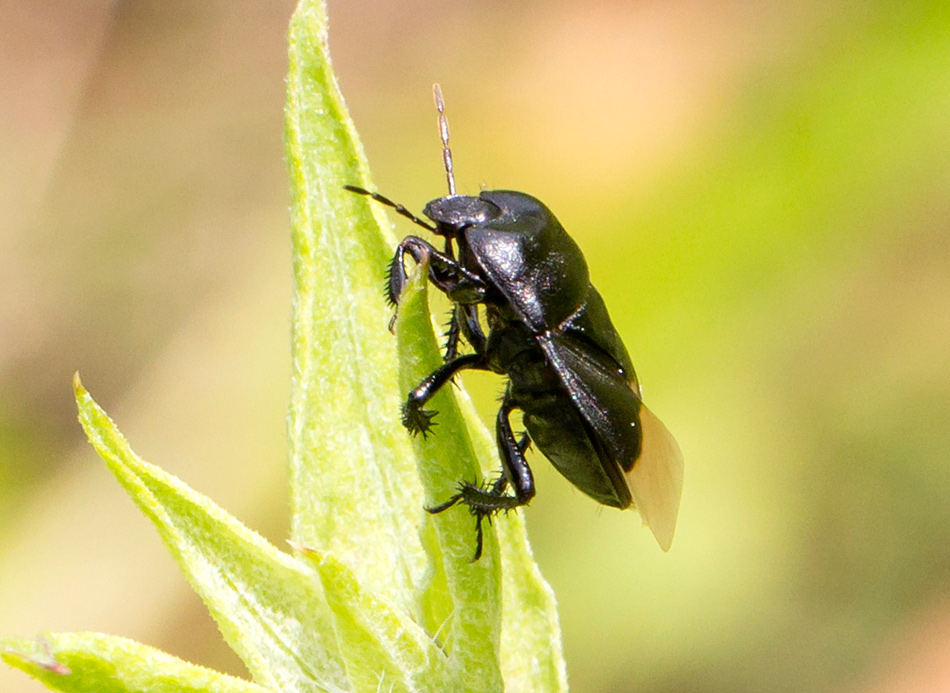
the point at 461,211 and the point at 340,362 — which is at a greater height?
the point at 461,211

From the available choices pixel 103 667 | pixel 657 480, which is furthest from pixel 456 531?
pixel 657 480

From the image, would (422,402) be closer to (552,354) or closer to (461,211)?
(552,354)

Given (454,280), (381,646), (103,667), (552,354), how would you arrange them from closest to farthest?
(103,667)
(381,646)
(552,354)
(454,280)

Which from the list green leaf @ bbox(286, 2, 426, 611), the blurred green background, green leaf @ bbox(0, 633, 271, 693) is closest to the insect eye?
green leaf @ bbox(286, 2, 426, 611)

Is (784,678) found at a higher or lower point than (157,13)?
lower

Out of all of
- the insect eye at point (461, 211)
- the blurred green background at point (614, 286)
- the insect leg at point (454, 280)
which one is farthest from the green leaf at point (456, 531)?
the blurred green background at point (614, 286)

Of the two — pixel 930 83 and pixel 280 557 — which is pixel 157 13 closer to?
pixel 930 83

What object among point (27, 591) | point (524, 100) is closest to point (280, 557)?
point (27, 591)
